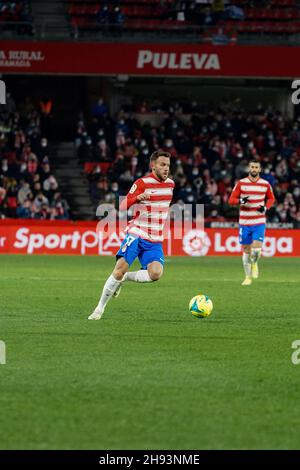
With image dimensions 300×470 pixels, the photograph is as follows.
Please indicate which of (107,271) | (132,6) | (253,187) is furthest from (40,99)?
(253,187)

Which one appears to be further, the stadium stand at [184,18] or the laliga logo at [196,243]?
the stadium stand at [184,18]

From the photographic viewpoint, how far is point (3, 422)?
750 centimetres

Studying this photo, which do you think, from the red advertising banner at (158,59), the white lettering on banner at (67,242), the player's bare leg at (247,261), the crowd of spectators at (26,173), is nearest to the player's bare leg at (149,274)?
the player's bare leg at (247,261)

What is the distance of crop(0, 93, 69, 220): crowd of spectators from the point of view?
32.9 m

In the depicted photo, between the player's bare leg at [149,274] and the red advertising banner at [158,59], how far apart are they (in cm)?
2377

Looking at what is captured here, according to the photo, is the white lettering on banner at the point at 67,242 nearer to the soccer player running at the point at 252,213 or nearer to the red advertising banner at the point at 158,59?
the red advertising banner at the point at 158,59

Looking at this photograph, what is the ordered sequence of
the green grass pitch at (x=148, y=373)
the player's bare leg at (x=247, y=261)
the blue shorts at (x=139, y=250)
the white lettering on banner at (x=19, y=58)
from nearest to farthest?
1. the green grass pitch at (x=148, y=373)
2. the blue shorts at (x=139, y=250)
3. the player's bare leg at (x=247, y=261)
4. the white lettering on banner at (x=19, y=58)

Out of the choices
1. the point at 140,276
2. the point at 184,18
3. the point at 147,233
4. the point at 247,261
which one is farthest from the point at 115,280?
the point at 184,18

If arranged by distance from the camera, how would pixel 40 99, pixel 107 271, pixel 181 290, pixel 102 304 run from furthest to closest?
pixel 40 99, pixel 107 271, pixel 181 290, pixel 102 304

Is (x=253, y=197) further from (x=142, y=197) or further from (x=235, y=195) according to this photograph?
(x=142, y=197)

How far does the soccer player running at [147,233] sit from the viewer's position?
44.8 feet

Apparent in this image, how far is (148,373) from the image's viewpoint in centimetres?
961

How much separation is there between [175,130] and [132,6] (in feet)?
15.7

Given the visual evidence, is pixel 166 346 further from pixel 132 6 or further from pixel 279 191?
pixel 132 6
